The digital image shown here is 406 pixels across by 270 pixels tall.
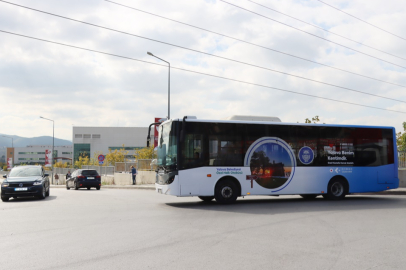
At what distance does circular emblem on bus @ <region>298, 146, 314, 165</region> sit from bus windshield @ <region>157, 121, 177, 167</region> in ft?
16.6

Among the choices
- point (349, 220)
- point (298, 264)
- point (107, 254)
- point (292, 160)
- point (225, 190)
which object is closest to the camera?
point (298, 264)

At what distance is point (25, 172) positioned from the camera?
2083 centimetres

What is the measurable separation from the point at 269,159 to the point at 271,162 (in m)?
0.14

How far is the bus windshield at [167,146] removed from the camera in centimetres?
1583

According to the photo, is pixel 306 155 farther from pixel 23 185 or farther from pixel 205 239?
pixel 23 185

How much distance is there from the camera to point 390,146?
1886 centimetres

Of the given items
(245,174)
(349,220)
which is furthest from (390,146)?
(349,220)

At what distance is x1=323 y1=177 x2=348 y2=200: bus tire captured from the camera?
58.5 feet

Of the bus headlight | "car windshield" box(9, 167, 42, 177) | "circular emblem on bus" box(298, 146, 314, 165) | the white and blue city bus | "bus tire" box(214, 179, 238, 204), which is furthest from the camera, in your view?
"car windshield" box(9, 167, 42, 177)

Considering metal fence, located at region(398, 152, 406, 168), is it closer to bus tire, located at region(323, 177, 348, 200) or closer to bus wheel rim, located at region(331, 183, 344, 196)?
bus tire, located at region(323, 177, 348, 200)

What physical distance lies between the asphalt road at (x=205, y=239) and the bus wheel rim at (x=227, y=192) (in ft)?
7.37

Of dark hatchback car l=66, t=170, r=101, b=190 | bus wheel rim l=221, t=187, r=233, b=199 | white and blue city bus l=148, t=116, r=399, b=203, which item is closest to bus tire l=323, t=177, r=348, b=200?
white and blue city bus l=148, t=116, r=399, b=203

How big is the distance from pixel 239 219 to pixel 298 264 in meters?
5.43

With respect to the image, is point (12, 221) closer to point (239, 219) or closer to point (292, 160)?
point (239, 219)
